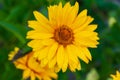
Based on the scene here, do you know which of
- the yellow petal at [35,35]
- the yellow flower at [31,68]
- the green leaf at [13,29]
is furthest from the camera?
the green leaf at [13,29]

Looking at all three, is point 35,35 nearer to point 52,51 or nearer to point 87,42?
point 52,51

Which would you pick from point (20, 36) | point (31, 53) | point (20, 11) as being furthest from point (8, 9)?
point (31, 53)

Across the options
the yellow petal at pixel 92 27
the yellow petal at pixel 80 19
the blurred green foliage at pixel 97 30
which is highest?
the yellow petal at pixel 80 19

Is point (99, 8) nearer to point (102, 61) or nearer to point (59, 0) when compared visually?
point (102, 61)

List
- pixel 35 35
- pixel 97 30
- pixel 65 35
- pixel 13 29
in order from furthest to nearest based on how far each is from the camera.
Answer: pixel 97 30
pixel 13 29
pixel 65 35
pixel 35 35

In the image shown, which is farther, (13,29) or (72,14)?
(13,29)

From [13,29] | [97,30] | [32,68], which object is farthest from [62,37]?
[97,30]

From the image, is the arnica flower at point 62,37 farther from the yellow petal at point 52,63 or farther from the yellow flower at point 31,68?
the yellow flower at point 31,68

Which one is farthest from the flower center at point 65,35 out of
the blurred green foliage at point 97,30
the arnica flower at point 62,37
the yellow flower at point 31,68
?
the blurred green foliage at point 97,30
